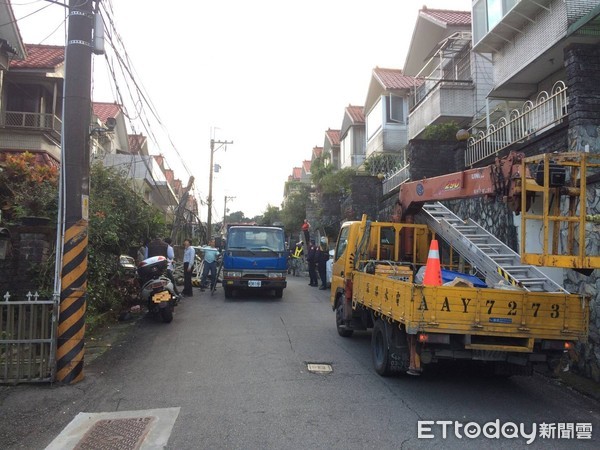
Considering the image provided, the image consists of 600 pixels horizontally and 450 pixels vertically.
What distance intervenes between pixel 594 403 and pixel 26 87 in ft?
65.4

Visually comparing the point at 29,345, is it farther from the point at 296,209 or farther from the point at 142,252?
the point at 296,209

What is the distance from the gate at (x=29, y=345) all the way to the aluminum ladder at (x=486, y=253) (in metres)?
5.65

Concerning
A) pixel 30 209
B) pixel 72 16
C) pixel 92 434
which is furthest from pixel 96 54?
pixel 92 434

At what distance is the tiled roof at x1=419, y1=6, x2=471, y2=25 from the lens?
18.4 m

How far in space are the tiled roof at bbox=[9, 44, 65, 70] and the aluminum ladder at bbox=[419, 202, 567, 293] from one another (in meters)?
14.6

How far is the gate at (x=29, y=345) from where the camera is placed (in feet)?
18.8

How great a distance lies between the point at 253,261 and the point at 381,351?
24.8ft

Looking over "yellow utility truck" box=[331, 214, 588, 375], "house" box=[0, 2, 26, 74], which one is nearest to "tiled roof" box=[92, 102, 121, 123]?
"house" box=[0, 2, 26, 74]

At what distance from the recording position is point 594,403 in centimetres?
543

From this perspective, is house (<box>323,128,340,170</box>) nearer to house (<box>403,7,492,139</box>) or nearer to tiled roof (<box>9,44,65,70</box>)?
house (<box>403,7,492,139</box>)

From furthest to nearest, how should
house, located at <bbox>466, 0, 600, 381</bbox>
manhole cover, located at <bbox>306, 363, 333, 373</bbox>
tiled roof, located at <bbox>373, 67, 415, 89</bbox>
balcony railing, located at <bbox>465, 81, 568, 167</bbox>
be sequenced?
tiled roof, located at <bbox>373, 67, 415, 89</bbox>, balcony railing, located at <bbox>465, 81, 568, 167</bbox>, house, located at <bbox>466, 0, 600, 381</bbox>, manhole cover, located at <bbox>306, 363, 333, 373</bbox>

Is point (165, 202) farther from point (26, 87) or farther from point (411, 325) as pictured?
point (411, 325)

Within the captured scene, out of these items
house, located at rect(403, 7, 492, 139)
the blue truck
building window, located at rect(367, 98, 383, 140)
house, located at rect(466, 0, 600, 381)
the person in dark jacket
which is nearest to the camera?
house, located at rect(466, 0, 600, 381)

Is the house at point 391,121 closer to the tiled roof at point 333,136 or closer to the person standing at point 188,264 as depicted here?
the person standing at point 188,264
